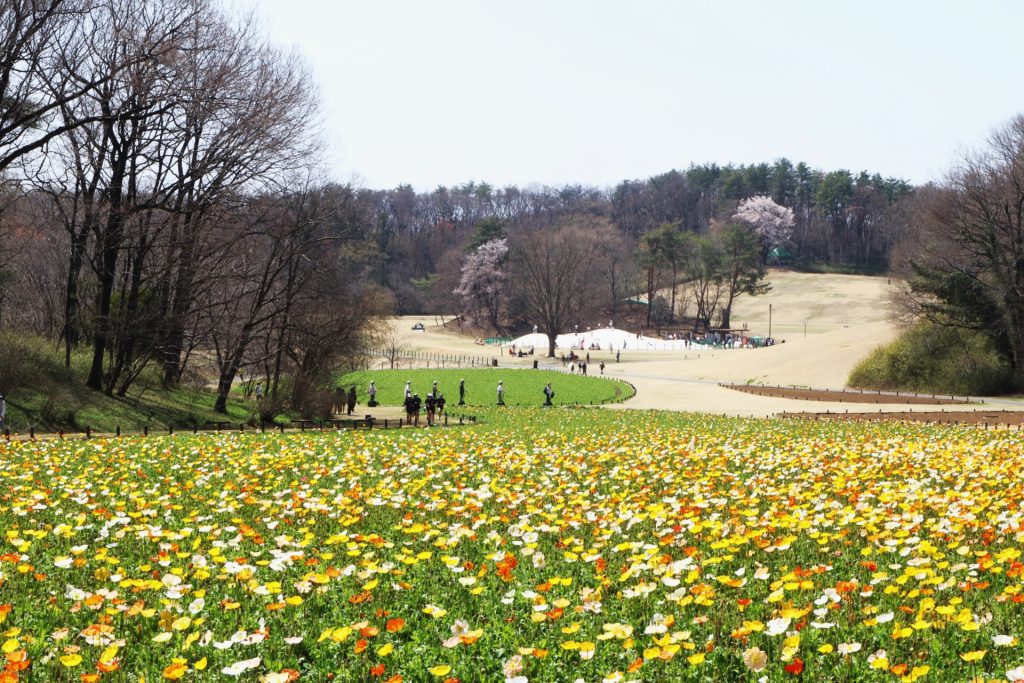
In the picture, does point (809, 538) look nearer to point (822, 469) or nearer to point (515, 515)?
point (515, 515)

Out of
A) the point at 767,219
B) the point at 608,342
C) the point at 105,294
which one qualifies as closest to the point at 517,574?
the point at 105,294

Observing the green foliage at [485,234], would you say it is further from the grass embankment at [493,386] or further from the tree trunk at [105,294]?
the tree trunk at [105,294]

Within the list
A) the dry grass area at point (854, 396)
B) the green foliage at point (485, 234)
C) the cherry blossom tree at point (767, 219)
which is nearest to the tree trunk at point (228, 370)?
the dry grass area at point (854, 396)

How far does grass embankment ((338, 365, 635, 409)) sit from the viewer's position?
53.0 meters

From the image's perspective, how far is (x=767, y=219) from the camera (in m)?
166

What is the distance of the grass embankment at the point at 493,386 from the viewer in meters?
53.0

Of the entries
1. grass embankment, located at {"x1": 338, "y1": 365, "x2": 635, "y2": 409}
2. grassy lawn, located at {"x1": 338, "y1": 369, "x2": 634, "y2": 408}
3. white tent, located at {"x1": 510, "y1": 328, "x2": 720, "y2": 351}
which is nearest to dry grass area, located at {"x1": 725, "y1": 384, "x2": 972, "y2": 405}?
grass embankment, located at {"x1": 338, "y1": 365, "x2": 635, "y2": 409}

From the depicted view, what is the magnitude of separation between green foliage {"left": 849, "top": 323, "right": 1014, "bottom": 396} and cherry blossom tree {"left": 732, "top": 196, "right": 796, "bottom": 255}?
11203cm

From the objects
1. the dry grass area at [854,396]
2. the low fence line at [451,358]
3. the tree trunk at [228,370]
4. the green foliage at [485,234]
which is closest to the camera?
the tree trunk at [228,370]

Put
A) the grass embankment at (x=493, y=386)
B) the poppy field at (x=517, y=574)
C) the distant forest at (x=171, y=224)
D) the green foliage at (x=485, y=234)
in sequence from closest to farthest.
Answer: the poppy field at (x=517, y=574), the distant forest at (x=171, y=224), the grass embankment at (x=493, y=386), the green foliage at (x=485, y=234)

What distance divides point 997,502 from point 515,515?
454 cm

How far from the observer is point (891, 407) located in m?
40.8

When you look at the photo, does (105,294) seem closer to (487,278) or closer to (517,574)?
(517,574)

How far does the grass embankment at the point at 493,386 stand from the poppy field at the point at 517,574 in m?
37.8
